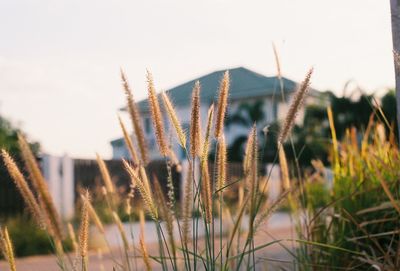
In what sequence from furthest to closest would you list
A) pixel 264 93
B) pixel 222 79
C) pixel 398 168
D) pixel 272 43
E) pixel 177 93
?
1. pixel 177 93
2. pixel 264 93
3. pixel 398 168
4. pixel 272 43
5. pixel 222 79

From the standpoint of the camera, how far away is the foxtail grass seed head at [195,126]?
1.65 meters

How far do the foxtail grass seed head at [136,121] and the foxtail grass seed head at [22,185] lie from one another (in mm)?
328

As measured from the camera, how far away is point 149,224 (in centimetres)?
1187

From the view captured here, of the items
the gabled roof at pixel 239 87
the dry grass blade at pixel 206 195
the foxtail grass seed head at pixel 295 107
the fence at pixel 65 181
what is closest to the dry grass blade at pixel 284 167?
the foxtail grass seed head at pixel 295 107

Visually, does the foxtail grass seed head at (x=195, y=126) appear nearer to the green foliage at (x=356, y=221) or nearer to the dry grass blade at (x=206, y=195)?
the dry grass blade at (x=206, y=195)

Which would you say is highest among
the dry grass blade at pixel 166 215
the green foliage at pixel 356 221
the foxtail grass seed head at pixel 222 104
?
the foxtail grass seed head at pixel 222 104

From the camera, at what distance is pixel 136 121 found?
5.98 feet

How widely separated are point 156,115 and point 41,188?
0.36m

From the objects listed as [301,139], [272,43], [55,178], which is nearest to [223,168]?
[272,43]

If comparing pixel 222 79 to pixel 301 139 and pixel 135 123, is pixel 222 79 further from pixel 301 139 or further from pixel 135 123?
pixel 301 139

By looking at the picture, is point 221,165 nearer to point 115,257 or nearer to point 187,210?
point 187,210

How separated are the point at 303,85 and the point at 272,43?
0.70m

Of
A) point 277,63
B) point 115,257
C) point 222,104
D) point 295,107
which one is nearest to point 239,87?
point 115,257

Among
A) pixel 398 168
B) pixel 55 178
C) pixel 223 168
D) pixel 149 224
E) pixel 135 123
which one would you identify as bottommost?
pixel 149 224
